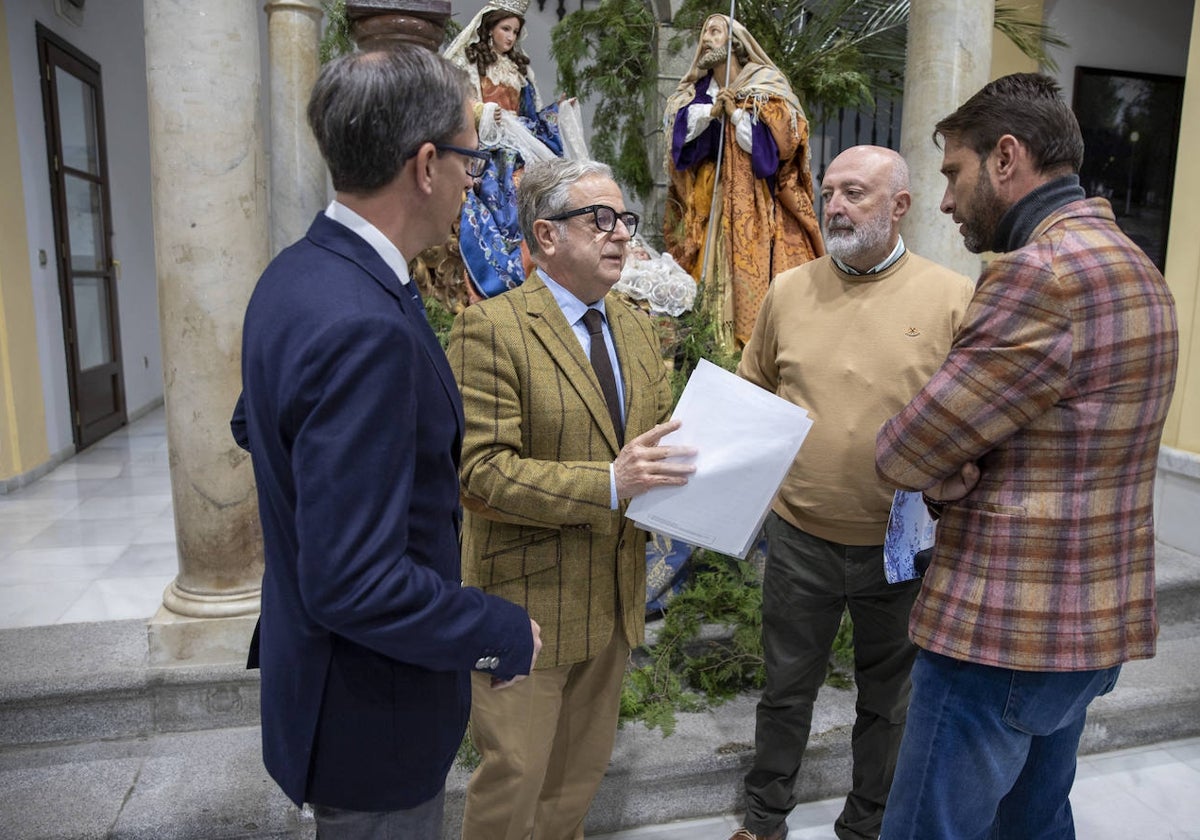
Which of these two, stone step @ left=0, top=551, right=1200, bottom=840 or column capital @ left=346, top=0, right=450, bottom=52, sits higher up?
column capital @ left=346, top=0, right=450, bottom=52

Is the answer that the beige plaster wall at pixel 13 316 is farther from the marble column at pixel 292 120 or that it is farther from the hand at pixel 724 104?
the hand at pixel 724 104

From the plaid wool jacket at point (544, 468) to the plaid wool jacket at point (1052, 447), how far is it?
1.94 ft

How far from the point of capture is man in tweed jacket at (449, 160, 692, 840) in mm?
1766

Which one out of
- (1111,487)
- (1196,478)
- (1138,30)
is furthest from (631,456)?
(1138,30)

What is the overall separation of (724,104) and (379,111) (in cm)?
320

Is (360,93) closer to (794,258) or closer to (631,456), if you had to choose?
(631,456)

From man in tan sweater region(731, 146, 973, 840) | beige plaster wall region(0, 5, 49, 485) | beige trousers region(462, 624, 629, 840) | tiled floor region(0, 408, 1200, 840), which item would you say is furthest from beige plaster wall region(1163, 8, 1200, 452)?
beige plaster wall region(0, 5, 49, 485)

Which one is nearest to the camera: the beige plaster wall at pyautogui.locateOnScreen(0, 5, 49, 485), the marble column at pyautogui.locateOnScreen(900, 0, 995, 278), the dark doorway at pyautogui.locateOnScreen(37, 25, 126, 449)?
the marble column at pyautogui.locateOnScreen(900, 0, 995, 278)

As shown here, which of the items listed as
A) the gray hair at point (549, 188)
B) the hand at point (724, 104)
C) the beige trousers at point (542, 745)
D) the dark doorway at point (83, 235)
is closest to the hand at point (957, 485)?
the beige trousers at point (542, 745)

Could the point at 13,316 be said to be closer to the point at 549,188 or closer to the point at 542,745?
the point at 549,188

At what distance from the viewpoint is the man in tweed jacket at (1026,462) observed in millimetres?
1438

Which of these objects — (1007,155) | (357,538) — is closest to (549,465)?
(357,538)

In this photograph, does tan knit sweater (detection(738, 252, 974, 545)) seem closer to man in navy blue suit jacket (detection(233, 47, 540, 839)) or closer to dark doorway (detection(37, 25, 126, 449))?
man in navy blue suit jacket (detection(233, 47, 540, 839))

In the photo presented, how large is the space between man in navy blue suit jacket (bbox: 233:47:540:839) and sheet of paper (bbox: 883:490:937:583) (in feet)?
3.35
